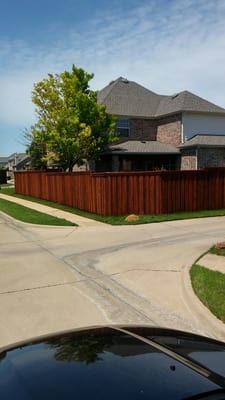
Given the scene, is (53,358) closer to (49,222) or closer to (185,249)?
(185,249)

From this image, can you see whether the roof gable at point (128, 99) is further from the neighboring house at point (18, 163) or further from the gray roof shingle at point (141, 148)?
the neighboring house at point (18, 163)

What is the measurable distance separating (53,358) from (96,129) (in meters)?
25.4

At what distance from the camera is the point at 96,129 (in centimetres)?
2698

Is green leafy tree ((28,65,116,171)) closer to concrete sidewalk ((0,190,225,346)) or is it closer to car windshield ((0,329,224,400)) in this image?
concrete sidewalk ((0,190,225,346))

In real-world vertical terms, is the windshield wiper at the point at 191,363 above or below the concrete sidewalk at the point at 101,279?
above

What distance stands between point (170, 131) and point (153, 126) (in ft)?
6.95

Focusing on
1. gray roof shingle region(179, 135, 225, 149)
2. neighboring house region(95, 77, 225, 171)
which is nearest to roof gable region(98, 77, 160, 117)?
neighboring house region(95, 77, 225, 171)

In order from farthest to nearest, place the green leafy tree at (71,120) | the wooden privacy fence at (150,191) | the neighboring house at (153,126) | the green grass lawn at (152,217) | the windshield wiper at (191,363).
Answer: the neighboring house at (153,126), the green leafy tree at (71,120), the wooden privacy fence at (150,191), the green grass lawn at (152,217), the windshield wiper at (191,363)

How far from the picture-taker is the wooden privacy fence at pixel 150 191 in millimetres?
16375

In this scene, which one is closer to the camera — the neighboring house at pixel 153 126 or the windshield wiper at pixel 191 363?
the windshield wiper at pixel 191 363

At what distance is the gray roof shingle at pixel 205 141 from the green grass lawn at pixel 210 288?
21154 millimetres

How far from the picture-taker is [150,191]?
16531mm

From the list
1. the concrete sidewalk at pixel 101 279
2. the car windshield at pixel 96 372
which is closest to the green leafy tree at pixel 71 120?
the concrete sidewalk at pixel 101 279

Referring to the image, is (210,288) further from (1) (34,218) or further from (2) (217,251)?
(1) (34,218)
